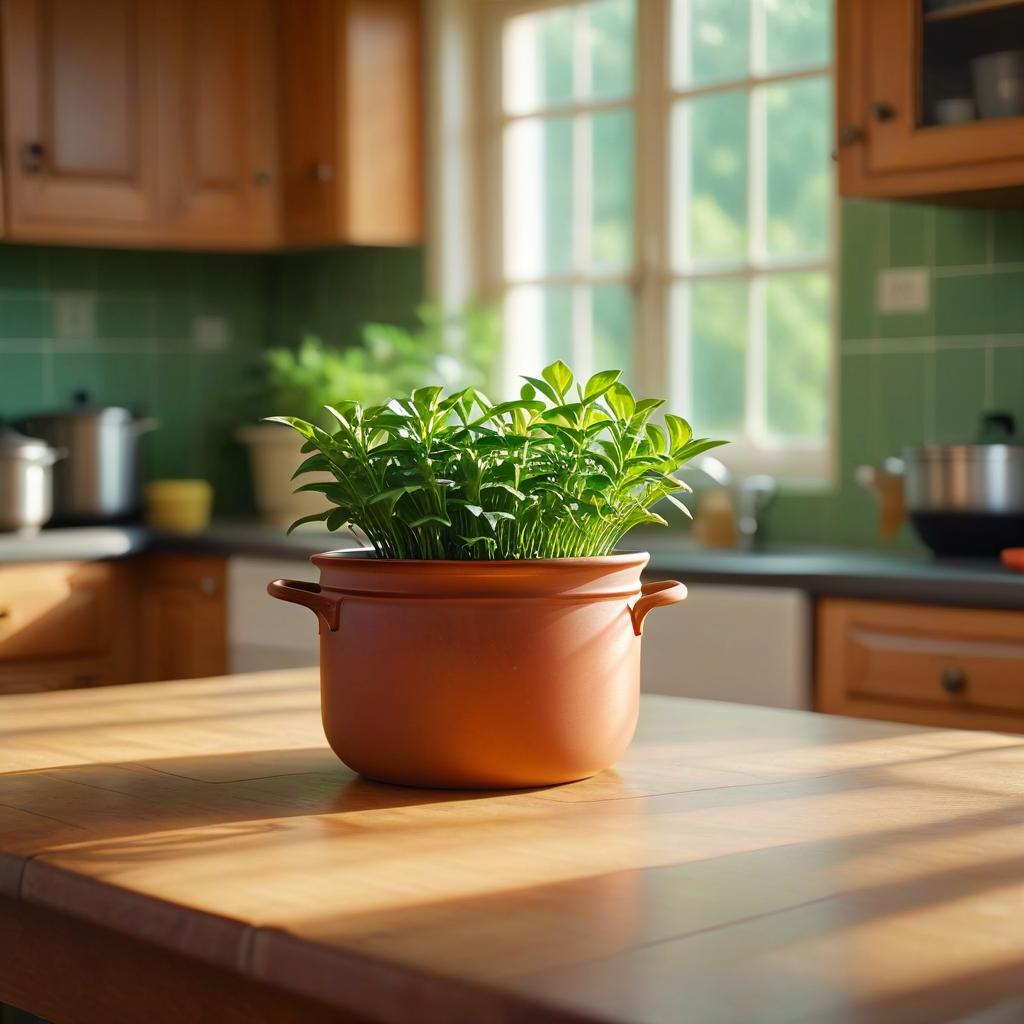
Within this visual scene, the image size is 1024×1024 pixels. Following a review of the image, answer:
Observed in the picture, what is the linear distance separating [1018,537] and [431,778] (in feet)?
6.84

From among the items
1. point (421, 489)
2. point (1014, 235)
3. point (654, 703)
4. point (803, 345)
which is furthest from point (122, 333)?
point (421, 489)

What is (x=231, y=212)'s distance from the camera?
4.31 meters

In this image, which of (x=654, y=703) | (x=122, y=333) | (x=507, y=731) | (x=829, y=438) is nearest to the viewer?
(x=507, y=731)

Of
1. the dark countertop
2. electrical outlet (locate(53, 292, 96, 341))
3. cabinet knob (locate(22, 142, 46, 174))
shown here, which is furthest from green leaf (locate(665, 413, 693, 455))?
electrical outlet (locate(53, 292, 96, 341))

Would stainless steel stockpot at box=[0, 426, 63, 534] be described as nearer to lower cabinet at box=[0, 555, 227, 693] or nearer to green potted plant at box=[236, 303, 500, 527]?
lower cabinet at box=[0, 555, 227, 693]

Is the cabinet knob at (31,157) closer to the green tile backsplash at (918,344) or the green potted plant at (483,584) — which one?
the green tile backsplash at (918,344)

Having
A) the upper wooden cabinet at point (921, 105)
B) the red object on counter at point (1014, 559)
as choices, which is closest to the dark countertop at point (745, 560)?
the red object on counter at point (1014, 559)

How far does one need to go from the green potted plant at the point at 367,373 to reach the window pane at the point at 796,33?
3.15ft

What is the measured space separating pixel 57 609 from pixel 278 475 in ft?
2.44

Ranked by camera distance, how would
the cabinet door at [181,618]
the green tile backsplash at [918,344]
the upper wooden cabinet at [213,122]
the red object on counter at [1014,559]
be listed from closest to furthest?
1. the red object on counter at [1014,559]
2. the green tile backsplash at [918,344]
3. the cabinet door at [181,618]
4. the upper wooden cabinet at [213,122]

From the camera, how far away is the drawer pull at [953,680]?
2.68 m

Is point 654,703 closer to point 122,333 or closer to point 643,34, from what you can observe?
point 643,34

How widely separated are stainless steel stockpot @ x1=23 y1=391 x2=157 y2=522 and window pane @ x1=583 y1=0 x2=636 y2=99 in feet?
4.70

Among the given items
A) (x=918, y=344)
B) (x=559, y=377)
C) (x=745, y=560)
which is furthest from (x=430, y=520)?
(x=918, y=344)
